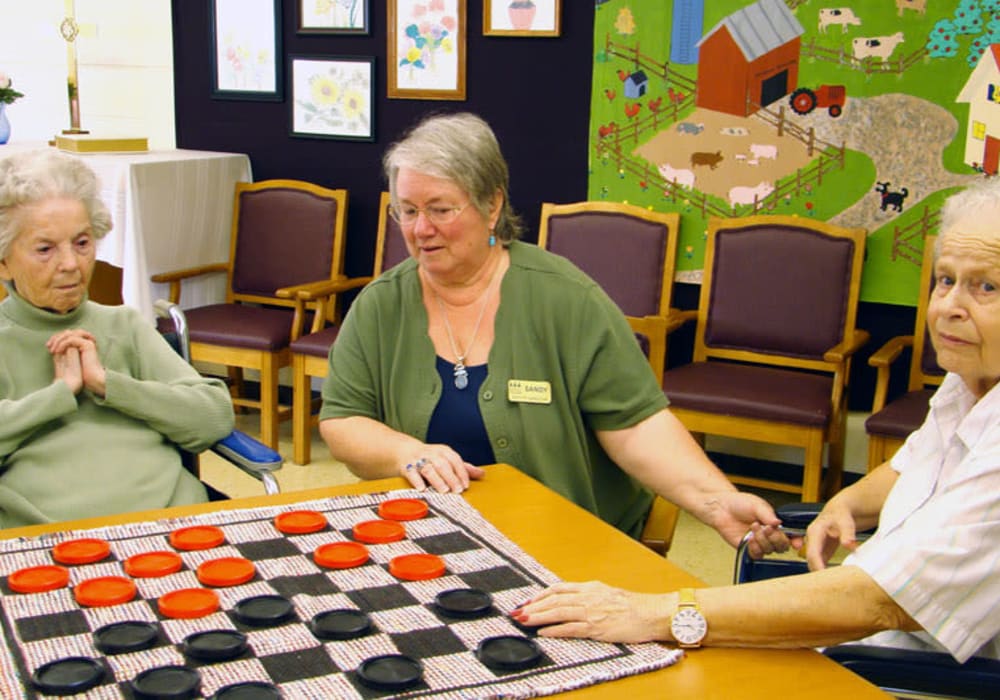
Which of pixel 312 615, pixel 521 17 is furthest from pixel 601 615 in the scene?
pixel 521 17

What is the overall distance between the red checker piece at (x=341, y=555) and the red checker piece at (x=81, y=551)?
0.30 meters

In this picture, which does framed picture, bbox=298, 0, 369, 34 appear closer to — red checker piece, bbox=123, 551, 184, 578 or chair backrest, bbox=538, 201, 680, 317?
chair backrest, bbox=538, 201, 680, 317

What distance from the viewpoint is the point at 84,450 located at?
217 cm

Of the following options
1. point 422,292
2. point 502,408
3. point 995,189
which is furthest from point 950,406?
point 422,292

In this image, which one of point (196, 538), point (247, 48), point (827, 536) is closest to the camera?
point (196, 538)

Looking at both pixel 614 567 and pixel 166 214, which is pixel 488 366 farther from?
pixel 166 214

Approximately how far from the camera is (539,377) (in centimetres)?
222

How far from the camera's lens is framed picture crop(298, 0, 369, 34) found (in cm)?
505

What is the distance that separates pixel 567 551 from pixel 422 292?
0.81 m

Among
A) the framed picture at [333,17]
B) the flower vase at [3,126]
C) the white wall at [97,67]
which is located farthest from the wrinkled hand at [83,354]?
the white wall at [97,67]

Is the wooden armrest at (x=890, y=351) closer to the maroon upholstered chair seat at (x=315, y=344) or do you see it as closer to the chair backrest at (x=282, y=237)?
the maroon upholstered chair seat at (x=315, y=344)

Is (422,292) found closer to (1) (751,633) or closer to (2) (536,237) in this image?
(1) (751,633)

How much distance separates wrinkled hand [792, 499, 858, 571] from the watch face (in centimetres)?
55

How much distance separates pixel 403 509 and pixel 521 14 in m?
3.30
